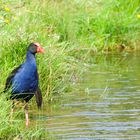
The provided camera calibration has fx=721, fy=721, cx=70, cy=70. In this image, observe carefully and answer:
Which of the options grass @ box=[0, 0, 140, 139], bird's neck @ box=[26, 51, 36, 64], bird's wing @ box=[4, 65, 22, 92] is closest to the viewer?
bird's wing @ box=[4, 65, 22, 92]

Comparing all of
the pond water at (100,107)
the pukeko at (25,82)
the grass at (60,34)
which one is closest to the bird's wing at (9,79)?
the pukeko at (25,82)

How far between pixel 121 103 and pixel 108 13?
532 centimetres

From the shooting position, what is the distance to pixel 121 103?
10.9m

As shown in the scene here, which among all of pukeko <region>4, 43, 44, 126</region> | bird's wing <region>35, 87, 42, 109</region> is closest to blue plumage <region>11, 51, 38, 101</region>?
pukeko <region>4, 43, 44, 126</region>

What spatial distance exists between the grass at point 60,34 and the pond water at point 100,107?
29 cm

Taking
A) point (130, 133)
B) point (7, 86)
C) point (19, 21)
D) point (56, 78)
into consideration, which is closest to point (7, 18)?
point (19, 21)

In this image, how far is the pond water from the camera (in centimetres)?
913

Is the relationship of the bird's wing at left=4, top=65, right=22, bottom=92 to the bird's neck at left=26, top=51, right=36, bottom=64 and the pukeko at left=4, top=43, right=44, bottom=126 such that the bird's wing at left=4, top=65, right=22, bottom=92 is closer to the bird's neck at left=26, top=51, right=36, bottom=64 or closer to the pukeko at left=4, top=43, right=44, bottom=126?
the pukeko at left=4, top=43, right=44, bottom=126

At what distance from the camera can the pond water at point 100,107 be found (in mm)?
9133

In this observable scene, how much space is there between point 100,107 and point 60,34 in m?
3.63

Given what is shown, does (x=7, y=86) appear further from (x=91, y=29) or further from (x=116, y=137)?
(x=91, y=29)

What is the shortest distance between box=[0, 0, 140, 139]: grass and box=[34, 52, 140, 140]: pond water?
0.29 meters

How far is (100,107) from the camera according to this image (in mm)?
10617

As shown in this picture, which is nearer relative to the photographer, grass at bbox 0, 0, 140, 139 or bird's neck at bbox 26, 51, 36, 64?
bird's neck at bbox 26, 51, 36, 64
